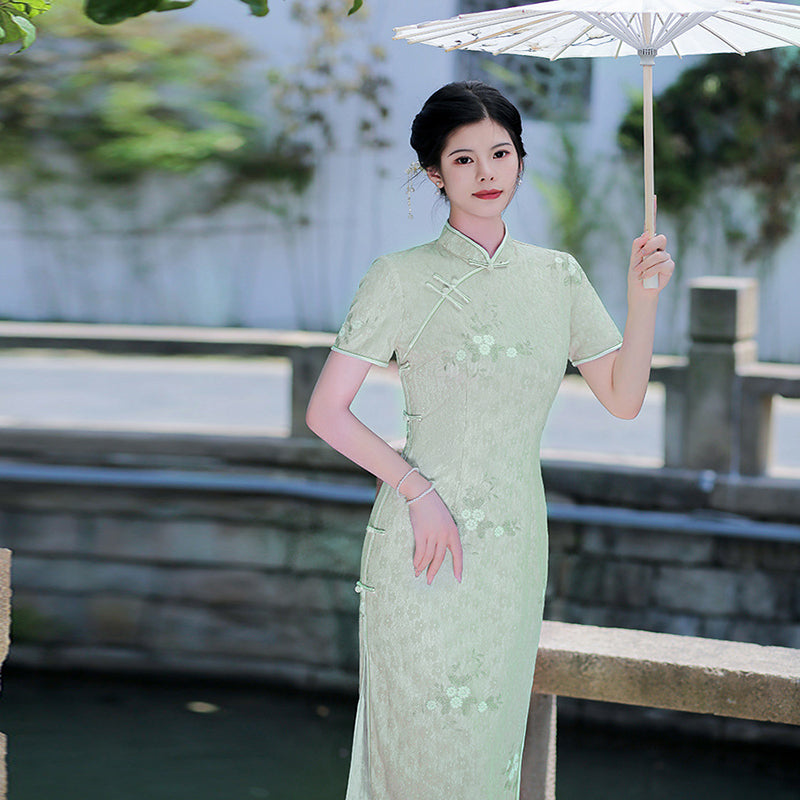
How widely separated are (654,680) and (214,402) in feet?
19.1

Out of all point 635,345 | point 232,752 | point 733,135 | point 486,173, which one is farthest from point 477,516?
point 733,135

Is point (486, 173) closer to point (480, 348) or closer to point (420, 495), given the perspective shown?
point (480, 348)

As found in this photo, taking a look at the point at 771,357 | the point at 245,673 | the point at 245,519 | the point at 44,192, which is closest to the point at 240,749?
the point at 245,673

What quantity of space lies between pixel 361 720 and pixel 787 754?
3.55 m

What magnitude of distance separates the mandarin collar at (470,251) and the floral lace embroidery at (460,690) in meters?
0.59

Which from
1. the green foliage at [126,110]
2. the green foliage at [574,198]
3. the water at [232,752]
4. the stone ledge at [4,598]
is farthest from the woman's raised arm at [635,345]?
the green foliage at [126,110]

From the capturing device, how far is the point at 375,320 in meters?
1.89

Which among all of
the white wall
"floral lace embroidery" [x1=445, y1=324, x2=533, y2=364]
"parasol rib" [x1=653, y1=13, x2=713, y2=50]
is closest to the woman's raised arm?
"floral lace embroidery" [x1=445, y1=324, x2=533, y2=364]

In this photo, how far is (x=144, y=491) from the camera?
18.2ft

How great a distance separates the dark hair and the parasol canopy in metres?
0.09

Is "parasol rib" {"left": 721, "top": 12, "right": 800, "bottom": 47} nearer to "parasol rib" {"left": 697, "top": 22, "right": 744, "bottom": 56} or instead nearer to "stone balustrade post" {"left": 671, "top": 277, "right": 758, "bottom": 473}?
"parasol rib" {"left": 697, "top": 22, "right": 744, "bottom": 56}

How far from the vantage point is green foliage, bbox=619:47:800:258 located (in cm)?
949

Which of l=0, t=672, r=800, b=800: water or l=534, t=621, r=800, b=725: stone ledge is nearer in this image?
l=534, t=621, r=800, b=725: stone ledge

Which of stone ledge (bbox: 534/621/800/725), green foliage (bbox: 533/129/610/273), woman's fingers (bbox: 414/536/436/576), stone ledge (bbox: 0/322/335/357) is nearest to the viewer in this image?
woman's fingers (bbox: 414/536/436/576)
